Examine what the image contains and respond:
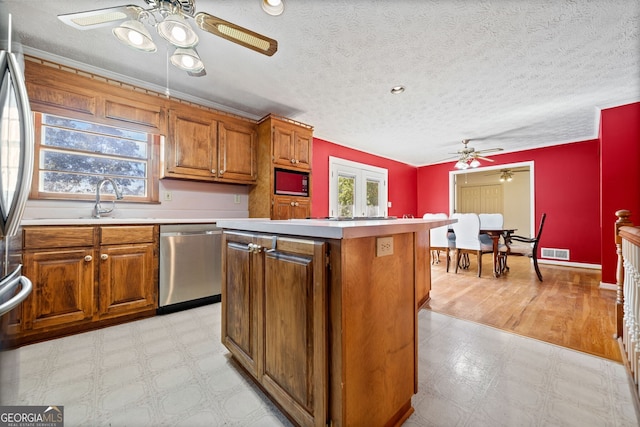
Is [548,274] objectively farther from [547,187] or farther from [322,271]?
[322,271]

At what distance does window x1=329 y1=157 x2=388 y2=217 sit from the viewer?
186 inches

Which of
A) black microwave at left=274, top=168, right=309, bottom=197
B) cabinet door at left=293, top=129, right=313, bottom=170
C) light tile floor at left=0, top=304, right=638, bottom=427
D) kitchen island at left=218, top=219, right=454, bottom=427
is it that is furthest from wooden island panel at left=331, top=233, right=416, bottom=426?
cabinet door at left=293, top=129, right=313, bottom=170

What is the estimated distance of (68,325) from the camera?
6.18ft

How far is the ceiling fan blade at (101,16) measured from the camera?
4.17 feet

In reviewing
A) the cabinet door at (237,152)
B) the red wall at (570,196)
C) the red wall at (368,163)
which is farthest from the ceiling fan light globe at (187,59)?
the red wall at (570,196)

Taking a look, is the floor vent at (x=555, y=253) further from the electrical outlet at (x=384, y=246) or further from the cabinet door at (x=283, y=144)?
the electrical outlet at (x=384, y=246)

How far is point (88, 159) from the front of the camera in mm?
2396

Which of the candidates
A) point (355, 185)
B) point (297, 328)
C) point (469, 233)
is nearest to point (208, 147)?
point (297, 328)

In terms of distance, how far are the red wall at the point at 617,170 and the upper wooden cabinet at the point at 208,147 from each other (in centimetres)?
453

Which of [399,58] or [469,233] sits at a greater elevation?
[399,58]

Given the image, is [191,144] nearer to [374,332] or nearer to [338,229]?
[338,229]

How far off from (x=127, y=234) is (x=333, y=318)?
2151mm

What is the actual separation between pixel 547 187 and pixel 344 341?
231 inches

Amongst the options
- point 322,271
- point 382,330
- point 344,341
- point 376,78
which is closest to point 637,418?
point 382,330
